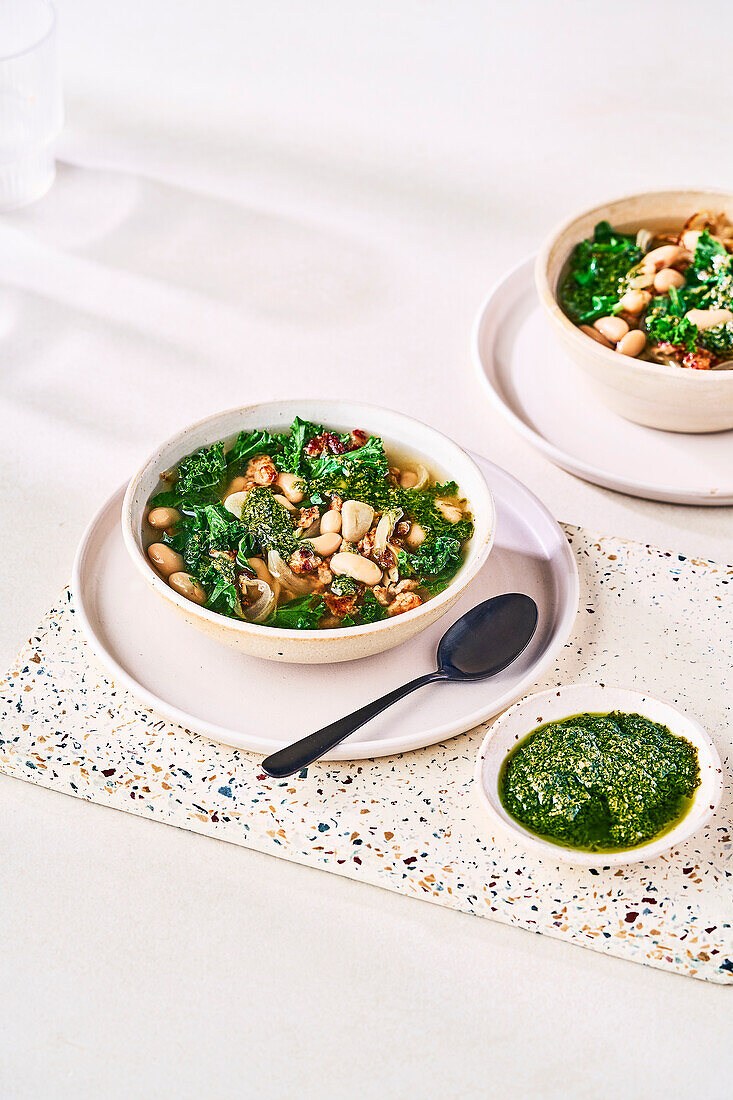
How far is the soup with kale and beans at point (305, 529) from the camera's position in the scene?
125 centimetres

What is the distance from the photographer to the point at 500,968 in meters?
1.08

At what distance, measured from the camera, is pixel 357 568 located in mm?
1269

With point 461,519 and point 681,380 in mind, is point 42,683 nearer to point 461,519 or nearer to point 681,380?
point 461,519

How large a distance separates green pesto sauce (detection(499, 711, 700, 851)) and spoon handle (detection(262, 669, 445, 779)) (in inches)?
5.8

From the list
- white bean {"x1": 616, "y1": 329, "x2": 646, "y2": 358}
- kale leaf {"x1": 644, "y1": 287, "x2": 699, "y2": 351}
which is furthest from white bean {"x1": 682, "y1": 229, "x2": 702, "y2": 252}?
white bean {"x1": 616, "y1": 329, "x2": 646, "y2": 358}

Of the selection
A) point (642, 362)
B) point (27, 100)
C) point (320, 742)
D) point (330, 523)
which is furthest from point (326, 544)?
point (27, 100)

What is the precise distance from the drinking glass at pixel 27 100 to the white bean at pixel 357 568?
4.37 feet

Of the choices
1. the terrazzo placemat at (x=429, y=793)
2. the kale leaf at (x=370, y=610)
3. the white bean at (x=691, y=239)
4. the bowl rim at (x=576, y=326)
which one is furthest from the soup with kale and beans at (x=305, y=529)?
the white bean at (x=691, y=239)

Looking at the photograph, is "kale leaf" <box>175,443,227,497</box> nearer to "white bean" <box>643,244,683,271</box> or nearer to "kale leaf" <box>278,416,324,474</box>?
"kale leaf" <box>278,416,324,474</box>

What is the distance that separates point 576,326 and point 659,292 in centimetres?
16

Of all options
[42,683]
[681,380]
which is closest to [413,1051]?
[42,683]

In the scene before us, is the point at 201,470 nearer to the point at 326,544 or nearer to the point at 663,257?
the point at 326,544

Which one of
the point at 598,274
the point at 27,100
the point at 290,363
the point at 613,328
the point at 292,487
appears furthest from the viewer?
the point at 27,100

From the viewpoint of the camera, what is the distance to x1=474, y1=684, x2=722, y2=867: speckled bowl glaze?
42.3 inches
